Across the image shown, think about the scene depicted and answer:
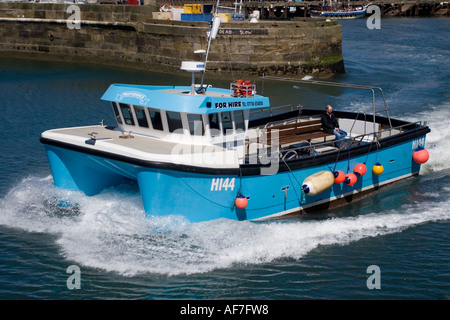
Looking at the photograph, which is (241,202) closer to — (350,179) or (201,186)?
(201,186)

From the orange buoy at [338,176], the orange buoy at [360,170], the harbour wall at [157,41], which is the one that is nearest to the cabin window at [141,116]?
the orange buoy at [338,176]

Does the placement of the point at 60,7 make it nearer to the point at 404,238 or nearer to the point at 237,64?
the point at 237,64

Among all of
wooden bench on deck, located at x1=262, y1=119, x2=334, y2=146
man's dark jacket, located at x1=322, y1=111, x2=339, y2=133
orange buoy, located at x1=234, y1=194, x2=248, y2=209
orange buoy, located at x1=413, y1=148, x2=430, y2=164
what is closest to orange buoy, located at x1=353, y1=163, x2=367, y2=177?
wooden bench on deck, located at x1=262, y1=119, x2=334, y2=146

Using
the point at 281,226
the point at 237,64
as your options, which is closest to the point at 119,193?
the point at 281,226

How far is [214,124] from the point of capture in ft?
43.4

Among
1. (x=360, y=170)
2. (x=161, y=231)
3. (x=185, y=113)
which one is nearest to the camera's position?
(x=161, y=231)

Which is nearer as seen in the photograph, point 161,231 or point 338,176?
point 161,231

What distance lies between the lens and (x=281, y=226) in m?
13.0

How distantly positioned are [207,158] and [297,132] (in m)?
3.93

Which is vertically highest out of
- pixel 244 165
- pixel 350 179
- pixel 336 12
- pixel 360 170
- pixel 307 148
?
Result: pixel 336 12

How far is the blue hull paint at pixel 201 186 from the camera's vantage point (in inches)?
477

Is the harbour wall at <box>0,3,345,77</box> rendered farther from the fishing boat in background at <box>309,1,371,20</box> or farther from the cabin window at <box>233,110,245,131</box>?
the fishing boat in background at <box>309,1,371,20</box>

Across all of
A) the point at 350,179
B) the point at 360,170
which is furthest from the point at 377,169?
the point at 350,179

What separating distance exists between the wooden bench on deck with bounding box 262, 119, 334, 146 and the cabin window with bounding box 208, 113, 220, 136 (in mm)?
1699
